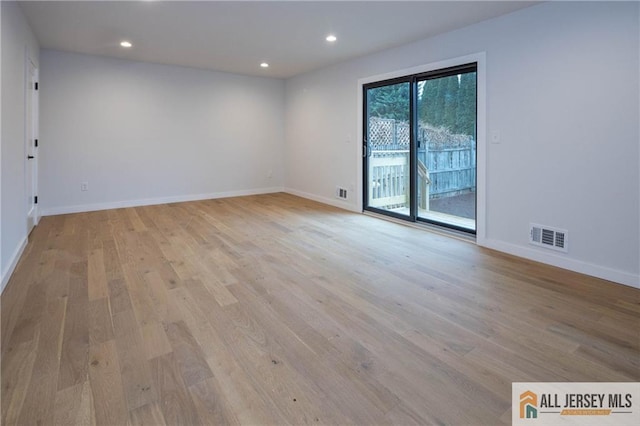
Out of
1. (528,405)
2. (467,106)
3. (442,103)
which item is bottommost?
(528,405)

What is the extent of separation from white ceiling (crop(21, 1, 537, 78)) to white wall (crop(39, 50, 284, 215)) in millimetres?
513

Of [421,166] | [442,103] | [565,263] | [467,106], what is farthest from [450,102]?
[565,263]

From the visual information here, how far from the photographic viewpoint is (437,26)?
382 cm

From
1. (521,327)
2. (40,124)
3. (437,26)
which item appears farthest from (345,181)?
(40,124)

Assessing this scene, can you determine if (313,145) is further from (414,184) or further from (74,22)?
(74,22)

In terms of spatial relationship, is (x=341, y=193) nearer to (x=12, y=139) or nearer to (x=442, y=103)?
(x=442, y=103)

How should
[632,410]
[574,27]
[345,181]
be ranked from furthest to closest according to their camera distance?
[345,181] < [574,27] < [632,410]

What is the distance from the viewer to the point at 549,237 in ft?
10.6

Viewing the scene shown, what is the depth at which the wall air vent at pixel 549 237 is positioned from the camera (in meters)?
3.14

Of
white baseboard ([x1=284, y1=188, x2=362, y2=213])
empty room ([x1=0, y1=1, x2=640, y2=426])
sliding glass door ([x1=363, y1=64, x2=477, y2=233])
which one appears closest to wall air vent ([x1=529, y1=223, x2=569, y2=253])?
empty room ([x1=0, y1=1, x2=640, y2=426])

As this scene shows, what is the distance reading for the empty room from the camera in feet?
5.28

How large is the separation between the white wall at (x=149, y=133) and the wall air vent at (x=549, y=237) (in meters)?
5.16

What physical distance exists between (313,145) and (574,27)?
4245 millimetres

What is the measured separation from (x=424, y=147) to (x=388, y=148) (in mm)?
693
